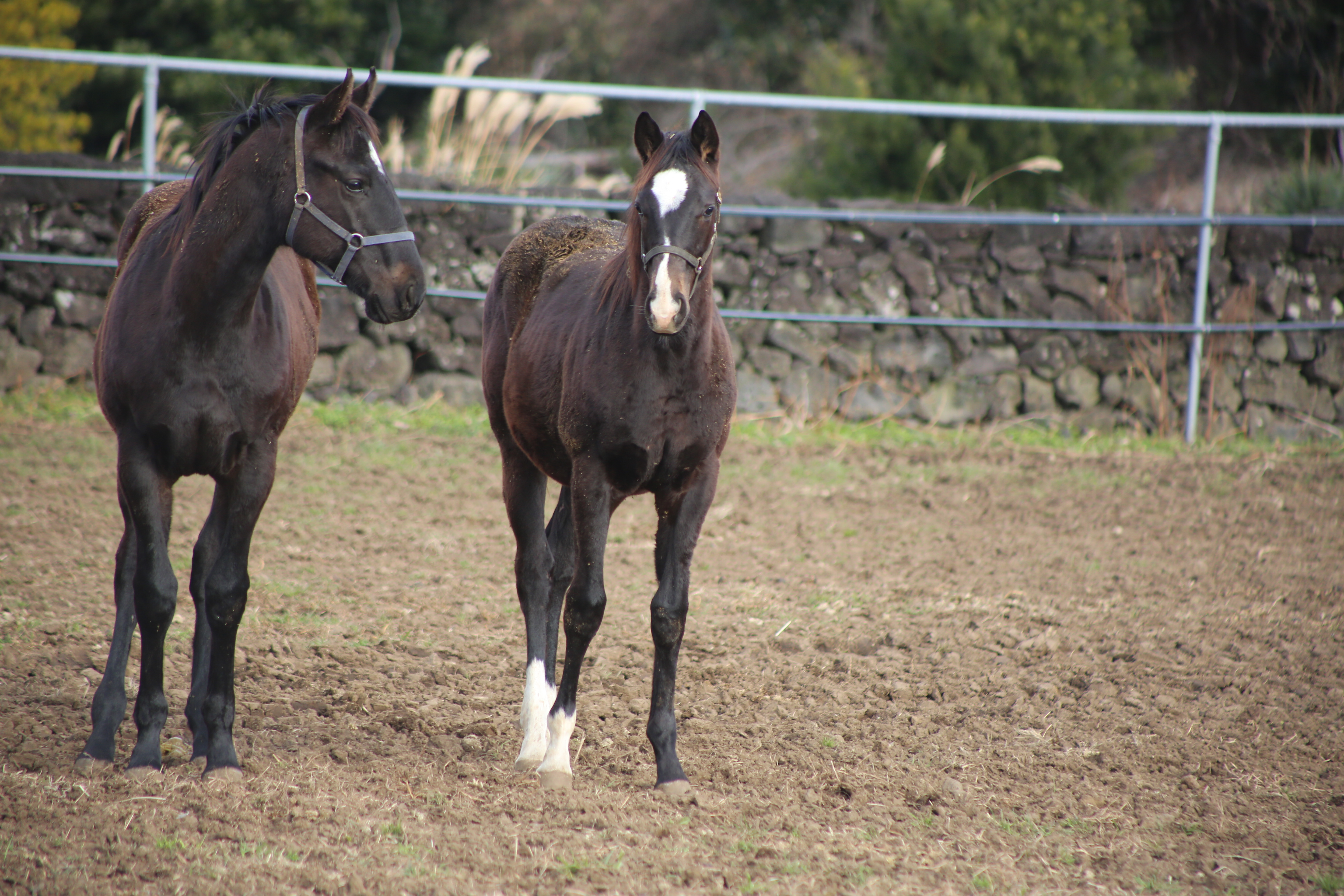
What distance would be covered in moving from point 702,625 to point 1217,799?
7.02 ft

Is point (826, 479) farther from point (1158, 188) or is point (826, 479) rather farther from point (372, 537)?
point (1158, 188)

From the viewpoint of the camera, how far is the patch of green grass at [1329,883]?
2775mm

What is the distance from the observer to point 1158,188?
14.5 meters

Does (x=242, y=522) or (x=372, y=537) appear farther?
(x=372, y=537)

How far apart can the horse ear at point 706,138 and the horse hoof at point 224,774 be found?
7.30 feet

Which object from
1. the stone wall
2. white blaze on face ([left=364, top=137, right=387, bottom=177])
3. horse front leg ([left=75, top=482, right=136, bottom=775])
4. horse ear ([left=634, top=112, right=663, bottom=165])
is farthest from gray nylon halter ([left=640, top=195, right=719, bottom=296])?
the stone wall

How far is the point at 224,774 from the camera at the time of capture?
10.3 feet

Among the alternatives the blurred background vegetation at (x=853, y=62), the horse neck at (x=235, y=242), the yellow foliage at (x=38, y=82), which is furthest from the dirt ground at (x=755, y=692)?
the yellow foliage at (x=38, y=82)

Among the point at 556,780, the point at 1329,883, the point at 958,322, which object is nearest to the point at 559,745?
the point at 556,780

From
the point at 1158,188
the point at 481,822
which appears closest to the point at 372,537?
the point at 481,822

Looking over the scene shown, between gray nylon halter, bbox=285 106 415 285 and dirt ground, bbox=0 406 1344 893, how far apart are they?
1.52 meters

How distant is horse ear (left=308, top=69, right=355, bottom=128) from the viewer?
9.92 feet

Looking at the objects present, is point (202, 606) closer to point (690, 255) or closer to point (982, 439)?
point (690, 255)

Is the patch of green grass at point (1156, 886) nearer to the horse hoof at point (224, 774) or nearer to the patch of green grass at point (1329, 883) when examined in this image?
the patch of green grass at point (1329, 883)
